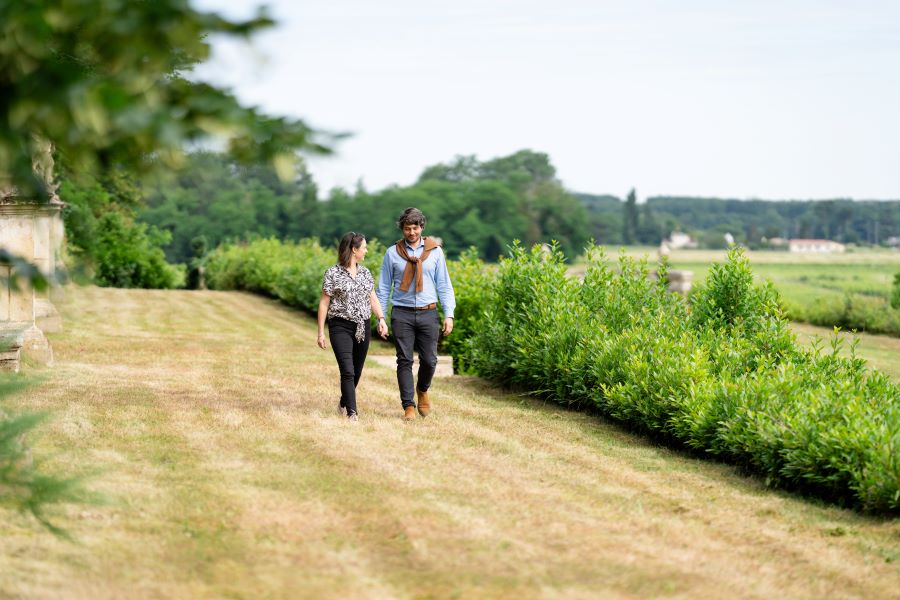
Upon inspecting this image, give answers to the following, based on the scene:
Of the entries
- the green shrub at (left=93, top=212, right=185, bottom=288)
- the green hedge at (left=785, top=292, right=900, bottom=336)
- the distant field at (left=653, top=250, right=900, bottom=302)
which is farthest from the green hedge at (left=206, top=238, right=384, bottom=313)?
the distant field at (left=653, top=250, right=900, bottom=302)

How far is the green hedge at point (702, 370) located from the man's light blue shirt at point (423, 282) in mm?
1760

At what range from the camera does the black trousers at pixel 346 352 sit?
9320 mm

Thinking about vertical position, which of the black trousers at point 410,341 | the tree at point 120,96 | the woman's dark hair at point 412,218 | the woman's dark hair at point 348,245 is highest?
the tree at point 120,96

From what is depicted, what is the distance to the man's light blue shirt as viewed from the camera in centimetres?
952

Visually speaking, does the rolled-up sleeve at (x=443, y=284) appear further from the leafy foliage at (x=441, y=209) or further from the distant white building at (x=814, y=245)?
the distant white building at (x=814, y=245)

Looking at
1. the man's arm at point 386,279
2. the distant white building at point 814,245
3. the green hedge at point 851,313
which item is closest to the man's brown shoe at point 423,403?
the man's arm at point 386,279

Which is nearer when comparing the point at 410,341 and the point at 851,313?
the point at 410,341

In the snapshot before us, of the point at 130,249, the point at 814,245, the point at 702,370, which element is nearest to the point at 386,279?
the point at 702,370

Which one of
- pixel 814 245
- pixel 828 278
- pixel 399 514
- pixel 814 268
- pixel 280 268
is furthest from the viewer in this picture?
pixel 814 245

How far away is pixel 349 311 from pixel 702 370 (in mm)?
3208

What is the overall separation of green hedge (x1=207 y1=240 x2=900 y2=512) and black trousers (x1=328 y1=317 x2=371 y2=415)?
2.36 m

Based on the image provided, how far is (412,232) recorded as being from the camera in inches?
372

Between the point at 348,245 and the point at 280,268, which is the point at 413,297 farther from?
the point at 280,268

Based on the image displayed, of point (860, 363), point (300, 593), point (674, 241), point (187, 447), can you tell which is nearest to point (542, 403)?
point (860, 363)
